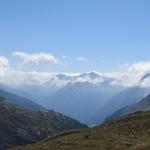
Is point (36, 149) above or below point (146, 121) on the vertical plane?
below

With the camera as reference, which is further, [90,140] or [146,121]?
[146,121]

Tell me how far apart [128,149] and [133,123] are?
29.8 metres

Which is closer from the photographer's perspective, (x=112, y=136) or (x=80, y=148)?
(x=80, y=148)

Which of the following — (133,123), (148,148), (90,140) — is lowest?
(148,148)

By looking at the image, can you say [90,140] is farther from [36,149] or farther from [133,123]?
[133,123]

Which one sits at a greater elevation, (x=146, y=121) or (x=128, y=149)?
(x=146, y=121)

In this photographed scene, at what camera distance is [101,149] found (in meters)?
61.6

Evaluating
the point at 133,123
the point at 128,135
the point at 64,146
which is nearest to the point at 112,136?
the point at 128,135

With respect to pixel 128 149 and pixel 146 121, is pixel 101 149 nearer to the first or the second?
pixel 128 149

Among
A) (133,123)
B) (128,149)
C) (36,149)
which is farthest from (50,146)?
(133,123)

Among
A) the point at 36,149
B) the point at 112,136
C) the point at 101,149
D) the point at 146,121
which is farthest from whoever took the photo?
the point at 146,121

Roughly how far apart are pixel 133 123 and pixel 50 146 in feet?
86.2

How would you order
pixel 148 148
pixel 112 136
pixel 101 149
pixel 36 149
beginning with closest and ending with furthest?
pixel 148 148 < pixel 101 149 < pixel 36 149 < pixel 112 136

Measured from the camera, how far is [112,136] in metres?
73.7
